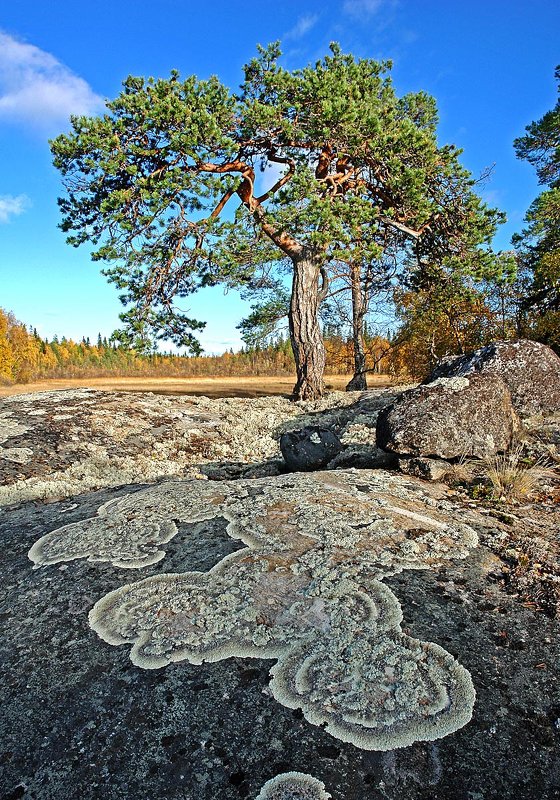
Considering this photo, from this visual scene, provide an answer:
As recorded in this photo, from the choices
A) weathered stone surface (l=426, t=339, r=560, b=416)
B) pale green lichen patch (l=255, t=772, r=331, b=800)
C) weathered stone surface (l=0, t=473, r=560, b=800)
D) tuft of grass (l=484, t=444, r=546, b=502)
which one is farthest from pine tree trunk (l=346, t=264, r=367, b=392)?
pale green lichen patch (l=255, t=772, r=331, b=800)

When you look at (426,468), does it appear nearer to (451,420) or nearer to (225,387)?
(451,420)

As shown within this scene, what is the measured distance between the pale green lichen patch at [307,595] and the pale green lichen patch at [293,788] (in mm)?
198

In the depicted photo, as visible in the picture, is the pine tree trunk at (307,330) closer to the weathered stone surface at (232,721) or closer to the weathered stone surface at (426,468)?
the weathered stone surface at (426,468)

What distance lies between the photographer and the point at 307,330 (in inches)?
461

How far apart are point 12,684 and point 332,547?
172 cm

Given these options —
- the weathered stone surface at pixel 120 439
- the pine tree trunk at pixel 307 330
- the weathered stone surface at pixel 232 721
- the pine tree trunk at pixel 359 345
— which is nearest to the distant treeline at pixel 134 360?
the pine tree trunk at pixel 359 345

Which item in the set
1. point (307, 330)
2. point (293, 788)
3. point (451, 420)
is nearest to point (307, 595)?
point (293, 788)

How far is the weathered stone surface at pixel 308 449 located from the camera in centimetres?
577

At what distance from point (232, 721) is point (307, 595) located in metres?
0.76

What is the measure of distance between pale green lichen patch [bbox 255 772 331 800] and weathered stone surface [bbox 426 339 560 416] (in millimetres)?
→ 5740

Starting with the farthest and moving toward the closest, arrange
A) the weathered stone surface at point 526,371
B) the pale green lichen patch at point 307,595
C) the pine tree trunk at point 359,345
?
the pine tree trunk at point 359,345 → the weathered stone surface at point 526,371 → the pale green lichen patch at point 307,595

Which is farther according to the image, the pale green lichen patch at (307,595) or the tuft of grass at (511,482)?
the tuft of grass at (511,482)

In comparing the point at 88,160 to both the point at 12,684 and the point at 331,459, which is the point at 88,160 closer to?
the point at 331,459

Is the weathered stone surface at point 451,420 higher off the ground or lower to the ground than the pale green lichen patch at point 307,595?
higher
